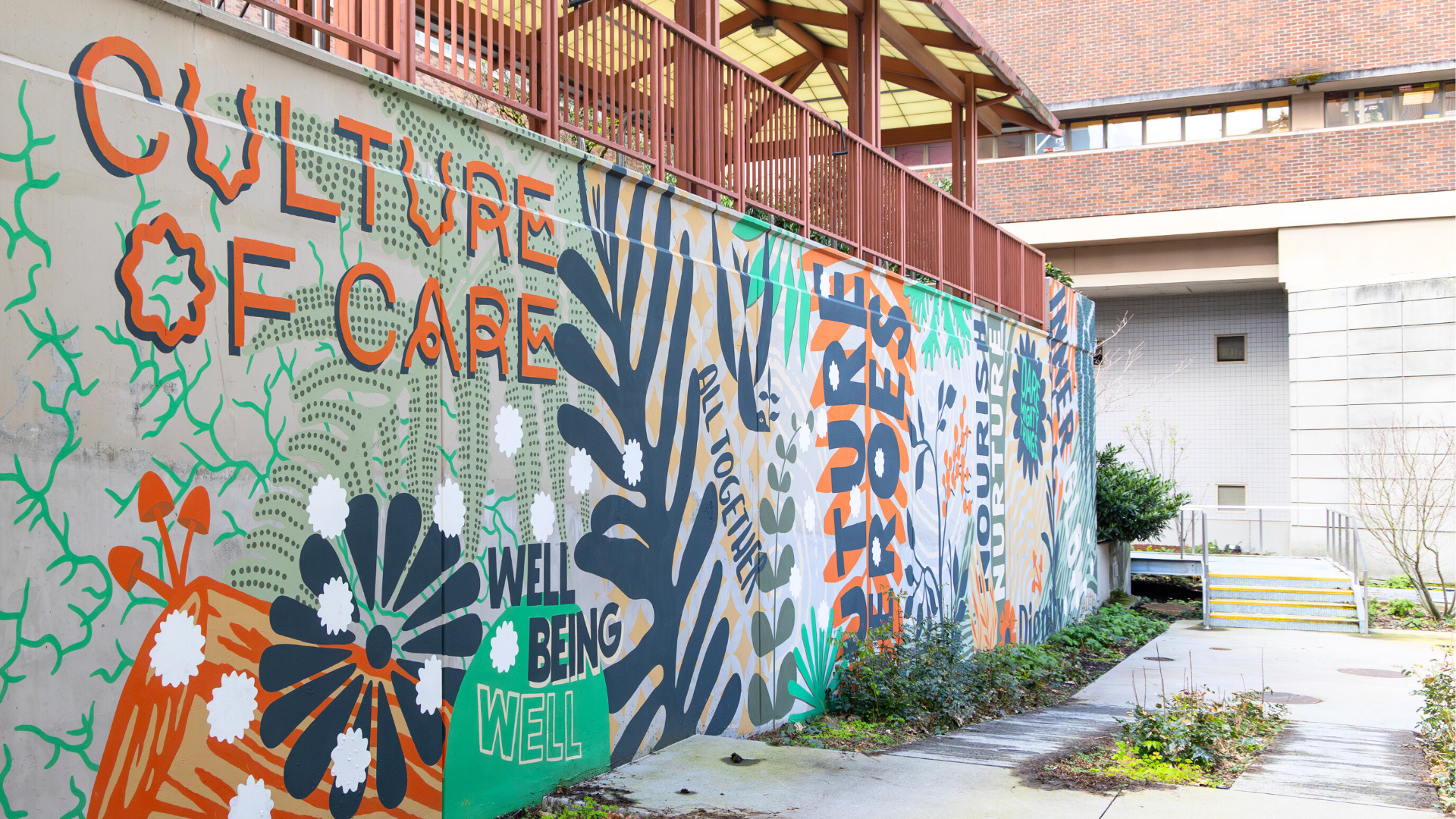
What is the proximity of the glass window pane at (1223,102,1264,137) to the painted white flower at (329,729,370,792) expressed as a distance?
26.0 metres

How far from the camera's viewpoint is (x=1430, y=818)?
202 inches

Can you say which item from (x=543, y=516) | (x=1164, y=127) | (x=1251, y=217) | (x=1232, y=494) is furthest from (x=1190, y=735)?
(x=1164, y=127)

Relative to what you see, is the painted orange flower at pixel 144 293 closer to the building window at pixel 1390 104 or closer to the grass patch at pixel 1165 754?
the grass patch at pixel 1165 754

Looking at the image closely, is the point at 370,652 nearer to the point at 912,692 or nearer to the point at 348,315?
the point at 348,315

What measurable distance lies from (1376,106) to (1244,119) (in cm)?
266

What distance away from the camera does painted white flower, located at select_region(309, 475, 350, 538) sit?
4.21 meters

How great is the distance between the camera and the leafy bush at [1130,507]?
65.1ft

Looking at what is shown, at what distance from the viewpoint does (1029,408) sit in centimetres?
1495

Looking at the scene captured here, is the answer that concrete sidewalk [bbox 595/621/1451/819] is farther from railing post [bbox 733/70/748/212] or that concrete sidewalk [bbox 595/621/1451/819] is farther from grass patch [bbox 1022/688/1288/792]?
railing post [bbox 733/70/748/212]

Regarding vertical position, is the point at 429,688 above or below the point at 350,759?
above

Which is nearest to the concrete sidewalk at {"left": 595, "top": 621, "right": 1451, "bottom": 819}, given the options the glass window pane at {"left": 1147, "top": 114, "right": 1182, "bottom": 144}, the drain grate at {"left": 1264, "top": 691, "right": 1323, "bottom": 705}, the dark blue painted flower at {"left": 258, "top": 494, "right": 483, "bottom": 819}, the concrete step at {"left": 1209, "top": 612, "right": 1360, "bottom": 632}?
the dark blue painted flower at {"left": 258, "top": 494, "right": 483, "bottom": 819}

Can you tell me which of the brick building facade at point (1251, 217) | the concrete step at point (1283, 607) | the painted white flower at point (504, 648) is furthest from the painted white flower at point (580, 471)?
the brick building facade at point (1251, 217)

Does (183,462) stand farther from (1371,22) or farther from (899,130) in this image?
(1371,22)

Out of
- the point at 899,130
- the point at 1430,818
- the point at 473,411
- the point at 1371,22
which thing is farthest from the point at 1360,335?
the point at 473,411
